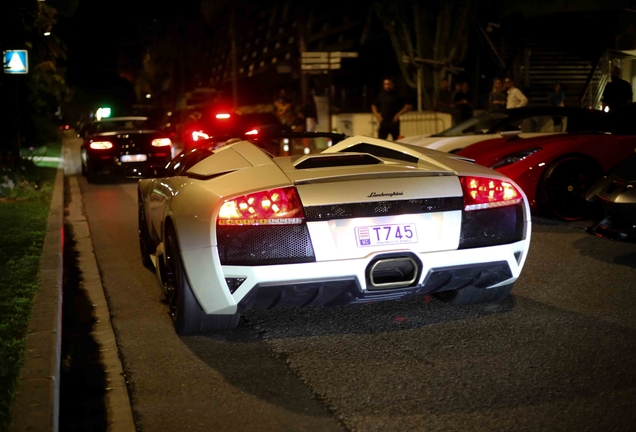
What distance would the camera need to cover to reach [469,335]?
219 inches

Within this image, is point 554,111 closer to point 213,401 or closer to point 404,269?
point 404,269

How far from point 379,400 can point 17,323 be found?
8.69 feet

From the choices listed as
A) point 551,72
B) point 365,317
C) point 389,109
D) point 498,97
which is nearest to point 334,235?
point 365,317

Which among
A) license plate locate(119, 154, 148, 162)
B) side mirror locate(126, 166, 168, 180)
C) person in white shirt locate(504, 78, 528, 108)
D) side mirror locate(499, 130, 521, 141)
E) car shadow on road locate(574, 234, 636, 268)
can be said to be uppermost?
person in white shirt locate(504, 78, 528, 108)

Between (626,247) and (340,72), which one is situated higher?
(340,72)

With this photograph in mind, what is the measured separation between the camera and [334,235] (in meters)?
5.25

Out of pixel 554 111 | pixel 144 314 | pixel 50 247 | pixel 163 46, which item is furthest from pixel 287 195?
pixel 163 46

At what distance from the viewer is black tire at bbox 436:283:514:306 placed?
6195 mm

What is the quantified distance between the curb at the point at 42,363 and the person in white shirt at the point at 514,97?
10661mm

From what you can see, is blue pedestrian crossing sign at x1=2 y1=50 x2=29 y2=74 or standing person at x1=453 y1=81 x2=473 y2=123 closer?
blue pedestrian crossing sign at x1=2 y1=50 x2=29 y2=74

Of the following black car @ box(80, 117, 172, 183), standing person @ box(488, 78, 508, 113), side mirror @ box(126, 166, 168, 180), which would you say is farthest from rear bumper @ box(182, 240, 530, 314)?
black car @ box(80, 117, 172, 183)

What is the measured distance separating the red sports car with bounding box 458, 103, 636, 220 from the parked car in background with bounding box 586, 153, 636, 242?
2024 mm

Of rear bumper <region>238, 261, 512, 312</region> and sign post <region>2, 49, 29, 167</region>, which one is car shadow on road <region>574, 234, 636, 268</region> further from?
sign post <region>2, 49, 29, 167</region>

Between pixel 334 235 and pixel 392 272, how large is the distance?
44cm
